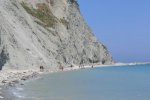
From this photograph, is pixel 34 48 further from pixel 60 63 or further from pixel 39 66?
pixel 60 63

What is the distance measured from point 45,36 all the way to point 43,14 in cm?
1031

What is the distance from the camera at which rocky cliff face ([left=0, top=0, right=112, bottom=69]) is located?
57.8 meters

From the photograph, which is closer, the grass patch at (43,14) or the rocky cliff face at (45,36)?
the rocky cliff face at (45,36)

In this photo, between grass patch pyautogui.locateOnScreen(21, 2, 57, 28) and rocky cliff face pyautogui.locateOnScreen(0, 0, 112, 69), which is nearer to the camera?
rocky cliff face pyautogui.locateOnScreen(0, 0, 112, 69)

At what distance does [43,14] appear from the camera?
85188 mm

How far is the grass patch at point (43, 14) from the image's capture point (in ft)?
268

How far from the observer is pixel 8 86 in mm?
35625

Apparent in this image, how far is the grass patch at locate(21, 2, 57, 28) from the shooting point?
81562 mm

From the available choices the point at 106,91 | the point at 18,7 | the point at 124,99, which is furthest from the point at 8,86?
the point at 18,7

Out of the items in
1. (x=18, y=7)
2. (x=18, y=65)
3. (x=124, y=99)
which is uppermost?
(x=18, y=7)

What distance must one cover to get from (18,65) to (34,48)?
9.99 metres

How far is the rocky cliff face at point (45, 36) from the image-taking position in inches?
2274

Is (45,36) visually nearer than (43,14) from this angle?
Yes

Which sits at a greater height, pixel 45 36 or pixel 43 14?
pixel 43 14
